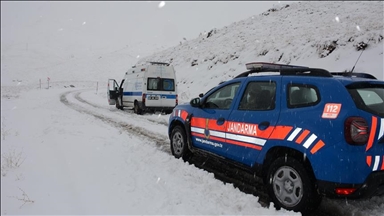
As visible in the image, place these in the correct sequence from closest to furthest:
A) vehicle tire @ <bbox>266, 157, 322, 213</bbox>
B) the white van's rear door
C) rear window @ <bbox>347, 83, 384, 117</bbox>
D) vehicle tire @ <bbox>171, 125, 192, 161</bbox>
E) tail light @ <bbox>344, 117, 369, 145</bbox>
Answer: tail light @ <bbox>344, 117, 369, 145</bbox> < rear window @ <bbox>347, 83, 384, 117</bbox> < vehicle tire @ <bbox>266, 157, 322, 213</bbox> < vehicle tire @ <bbox>171, 125, 192, 161</bbox> < the white van's rear door

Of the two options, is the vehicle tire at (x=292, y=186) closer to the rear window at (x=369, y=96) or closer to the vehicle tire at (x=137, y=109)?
the rear window at (x=369, y=96)

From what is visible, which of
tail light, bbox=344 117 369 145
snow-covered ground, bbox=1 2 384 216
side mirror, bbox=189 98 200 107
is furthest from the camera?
side mirror, bbox=189 98 200 107

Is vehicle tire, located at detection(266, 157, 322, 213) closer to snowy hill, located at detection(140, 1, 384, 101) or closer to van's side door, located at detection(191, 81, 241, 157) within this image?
van's side door, located at detection(191, 81, 241, 157)

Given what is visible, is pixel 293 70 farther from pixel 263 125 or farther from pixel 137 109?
pixel 137 109

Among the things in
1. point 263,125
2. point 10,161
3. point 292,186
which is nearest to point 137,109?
point 10,161

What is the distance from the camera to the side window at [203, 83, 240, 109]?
15.6 feet

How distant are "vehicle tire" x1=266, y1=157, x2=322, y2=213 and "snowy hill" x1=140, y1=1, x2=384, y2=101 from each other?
356 inches

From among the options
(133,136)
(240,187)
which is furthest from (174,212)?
(133,136)

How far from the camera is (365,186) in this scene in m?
3.08

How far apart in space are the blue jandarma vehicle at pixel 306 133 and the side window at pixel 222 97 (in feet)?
0.11

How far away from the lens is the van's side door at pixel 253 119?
3873mm

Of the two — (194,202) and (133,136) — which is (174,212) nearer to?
(194,202)

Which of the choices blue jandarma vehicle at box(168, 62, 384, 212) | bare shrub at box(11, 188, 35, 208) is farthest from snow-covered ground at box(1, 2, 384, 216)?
blue jandarma vehicle at box(168, 62, 384, 212)

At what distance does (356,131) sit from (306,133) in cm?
51
